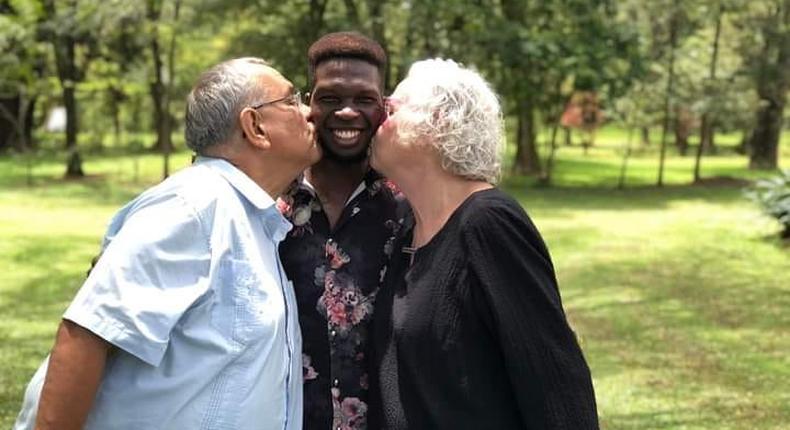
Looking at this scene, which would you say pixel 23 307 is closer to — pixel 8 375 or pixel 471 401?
pixel 8 375

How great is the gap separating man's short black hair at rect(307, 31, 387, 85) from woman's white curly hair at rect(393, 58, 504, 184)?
0.27 metres

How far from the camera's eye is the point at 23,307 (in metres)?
8.39

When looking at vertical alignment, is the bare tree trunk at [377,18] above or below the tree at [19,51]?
above

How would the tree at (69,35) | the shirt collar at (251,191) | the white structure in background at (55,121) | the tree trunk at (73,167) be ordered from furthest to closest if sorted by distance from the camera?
the white structure in background at (55,121) → the tree trunk at (73,167) → the tree at (69,35) → the shirt collar at (251,191)

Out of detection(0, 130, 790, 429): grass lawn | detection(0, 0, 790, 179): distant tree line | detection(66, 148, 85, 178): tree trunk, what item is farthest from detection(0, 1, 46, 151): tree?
detection(0, 130, 790, 429): grass lawn

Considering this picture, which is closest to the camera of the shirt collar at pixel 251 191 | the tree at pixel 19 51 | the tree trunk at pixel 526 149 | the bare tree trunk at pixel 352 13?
the shirt collar at pixel 251 191

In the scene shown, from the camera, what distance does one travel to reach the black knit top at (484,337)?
1827 mm

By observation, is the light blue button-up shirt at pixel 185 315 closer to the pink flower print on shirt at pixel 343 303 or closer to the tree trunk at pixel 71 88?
the pink flower print on shirt at pixel 343 303

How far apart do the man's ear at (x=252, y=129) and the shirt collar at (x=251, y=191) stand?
7 centimetres

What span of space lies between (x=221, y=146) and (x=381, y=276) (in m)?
0.51

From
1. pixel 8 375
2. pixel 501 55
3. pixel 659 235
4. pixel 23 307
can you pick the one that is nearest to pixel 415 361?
pixel 8 375

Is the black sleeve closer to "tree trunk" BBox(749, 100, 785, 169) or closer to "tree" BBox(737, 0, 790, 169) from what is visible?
"tree" BBox(737, 0, 790, 169)

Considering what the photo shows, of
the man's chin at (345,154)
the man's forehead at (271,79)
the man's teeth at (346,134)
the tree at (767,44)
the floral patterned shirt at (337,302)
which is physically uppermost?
the tree at (767,44)

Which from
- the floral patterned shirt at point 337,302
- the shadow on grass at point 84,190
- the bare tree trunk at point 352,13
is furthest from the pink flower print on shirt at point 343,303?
the bare tree trunk at point 352,13
